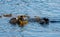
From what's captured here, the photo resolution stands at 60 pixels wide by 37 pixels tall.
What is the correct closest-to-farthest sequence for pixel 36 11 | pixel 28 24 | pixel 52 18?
1. pixel 28 24
2. pixel 52 18
3. pixel 36 11

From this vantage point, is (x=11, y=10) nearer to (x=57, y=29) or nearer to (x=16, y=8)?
(x=16, y=8)

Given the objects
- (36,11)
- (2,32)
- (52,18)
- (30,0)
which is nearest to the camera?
(2,32)

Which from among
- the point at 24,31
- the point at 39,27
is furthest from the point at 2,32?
the point at 39,27

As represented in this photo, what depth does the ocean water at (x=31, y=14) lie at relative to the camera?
9711 millimetres

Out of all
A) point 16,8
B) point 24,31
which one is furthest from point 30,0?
point 24,31

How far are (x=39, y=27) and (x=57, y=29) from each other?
637 mm

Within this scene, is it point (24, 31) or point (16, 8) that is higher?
point (16, 8)

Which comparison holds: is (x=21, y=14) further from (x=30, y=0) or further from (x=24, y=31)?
(x=30, y=0)

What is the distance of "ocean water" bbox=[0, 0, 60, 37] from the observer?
971 centimetres

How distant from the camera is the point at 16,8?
43.0 ft

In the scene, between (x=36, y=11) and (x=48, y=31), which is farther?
(x=36, y=11)

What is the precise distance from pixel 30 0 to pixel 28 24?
4674mm

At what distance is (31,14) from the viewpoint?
12.0m

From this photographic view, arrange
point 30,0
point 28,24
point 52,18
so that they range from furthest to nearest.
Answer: point 30,0 → point 52,18 → point 28,24
